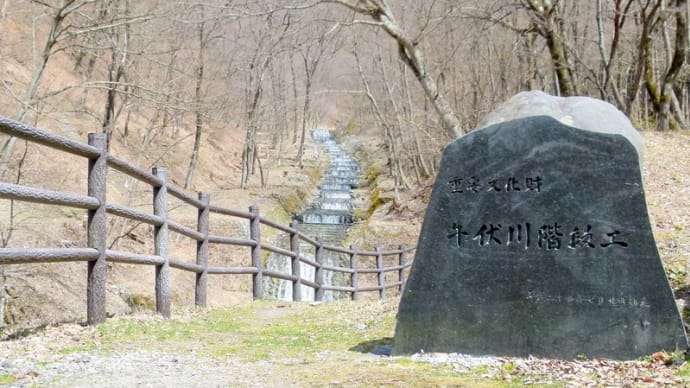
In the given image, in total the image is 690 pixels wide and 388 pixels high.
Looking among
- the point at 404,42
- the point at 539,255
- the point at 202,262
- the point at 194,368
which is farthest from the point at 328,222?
the point at 194,368

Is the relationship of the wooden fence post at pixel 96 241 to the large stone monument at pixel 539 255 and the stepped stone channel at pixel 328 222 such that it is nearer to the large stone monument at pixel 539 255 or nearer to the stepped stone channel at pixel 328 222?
→ the large stone monument at pixel 539 255

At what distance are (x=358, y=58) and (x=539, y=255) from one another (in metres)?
22.9

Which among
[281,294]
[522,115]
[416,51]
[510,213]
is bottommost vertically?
[281,294]

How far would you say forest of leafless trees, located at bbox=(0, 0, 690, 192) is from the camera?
10820 mm

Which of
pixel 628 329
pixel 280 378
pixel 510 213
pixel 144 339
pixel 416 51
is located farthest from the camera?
pixel 416 51

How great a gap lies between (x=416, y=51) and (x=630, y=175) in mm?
7035

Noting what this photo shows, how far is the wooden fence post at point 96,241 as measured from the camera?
201 inches

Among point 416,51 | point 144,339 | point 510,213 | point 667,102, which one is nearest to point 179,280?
point 416,51

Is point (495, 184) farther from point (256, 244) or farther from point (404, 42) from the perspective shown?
point (404, 42)

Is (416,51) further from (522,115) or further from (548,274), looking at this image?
(548,274)

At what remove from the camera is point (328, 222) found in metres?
25.8

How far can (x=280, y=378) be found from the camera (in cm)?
388

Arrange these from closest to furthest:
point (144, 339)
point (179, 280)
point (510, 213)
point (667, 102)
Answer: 1. point (510, 213)
2. point (144, 339)
3. point (179, 280)
4. point (667, 102)

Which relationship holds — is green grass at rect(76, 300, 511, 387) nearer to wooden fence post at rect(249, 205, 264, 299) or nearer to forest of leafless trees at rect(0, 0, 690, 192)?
wooden fence post at rect(249, 205, 264, 299)
